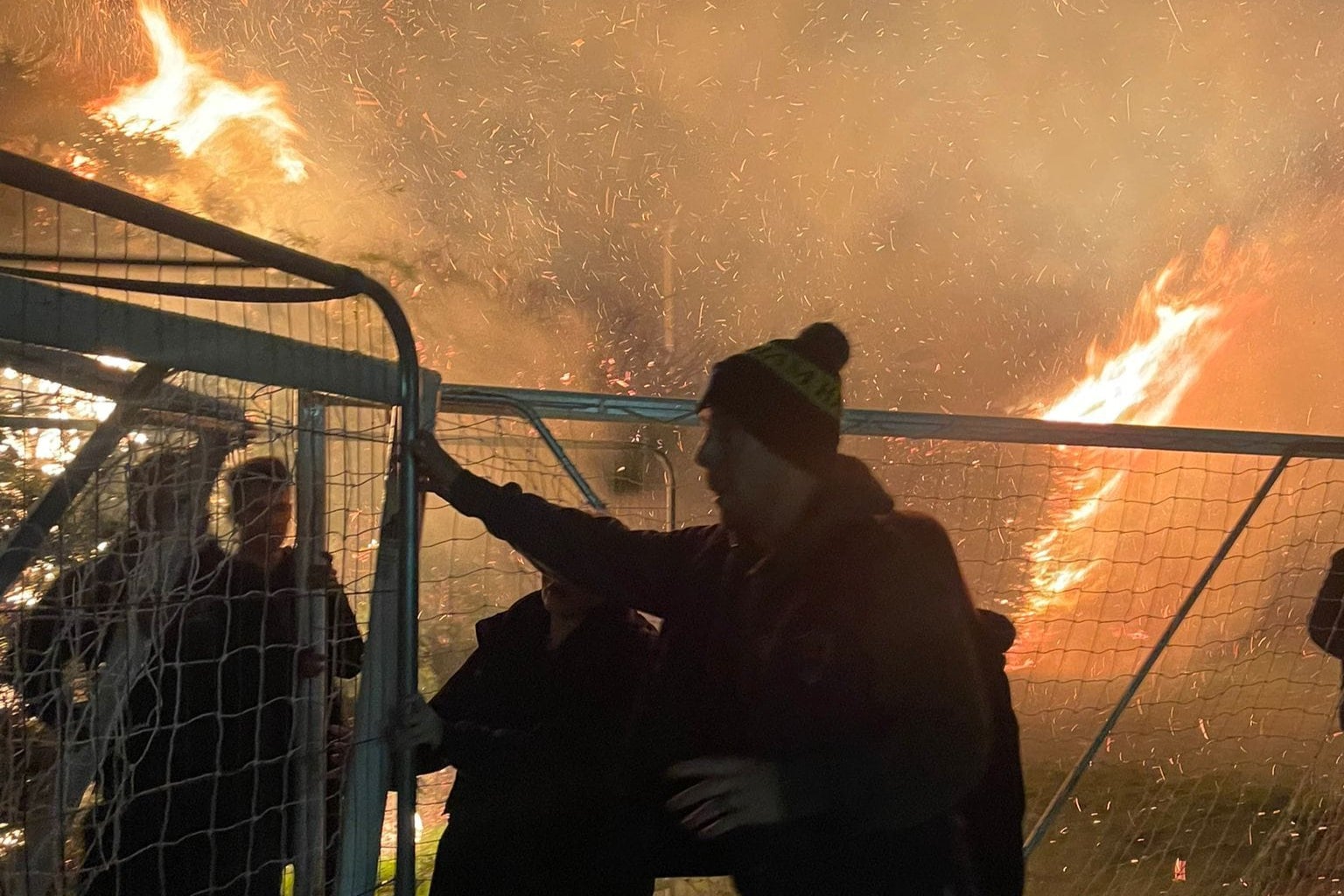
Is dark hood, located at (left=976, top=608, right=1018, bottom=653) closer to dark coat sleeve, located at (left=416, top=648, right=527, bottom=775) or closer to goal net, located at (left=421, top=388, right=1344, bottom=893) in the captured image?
dark coat sleeve, located at (left=416, top=648, right=527, bottom=775)

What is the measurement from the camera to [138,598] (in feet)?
6.86

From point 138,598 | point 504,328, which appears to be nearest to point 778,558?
point 138,598

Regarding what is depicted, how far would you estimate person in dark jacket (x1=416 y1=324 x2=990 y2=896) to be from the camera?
4.91 ft

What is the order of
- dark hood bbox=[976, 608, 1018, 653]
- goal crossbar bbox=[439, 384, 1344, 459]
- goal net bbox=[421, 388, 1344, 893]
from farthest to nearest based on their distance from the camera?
goal net bbox=[421, 388, 1344, 893]
goal crossbar bbox=[439, 384, 1344, 459]
dark hood bbox=[976, 608, 1018, 653]

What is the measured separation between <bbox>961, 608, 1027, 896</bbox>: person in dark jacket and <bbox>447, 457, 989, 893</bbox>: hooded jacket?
0.70 ft

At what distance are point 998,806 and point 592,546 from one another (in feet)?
2.84

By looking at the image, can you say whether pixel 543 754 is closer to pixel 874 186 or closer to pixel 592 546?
pixel 592 546

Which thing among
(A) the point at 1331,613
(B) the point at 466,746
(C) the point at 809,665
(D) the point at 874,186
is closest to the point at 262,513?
(B) the point at 466,746

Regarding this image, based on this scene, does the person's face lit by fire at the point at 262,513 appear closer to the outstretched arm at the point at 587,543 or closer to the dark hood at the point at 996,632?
the outstretched arm at the point at 587,543

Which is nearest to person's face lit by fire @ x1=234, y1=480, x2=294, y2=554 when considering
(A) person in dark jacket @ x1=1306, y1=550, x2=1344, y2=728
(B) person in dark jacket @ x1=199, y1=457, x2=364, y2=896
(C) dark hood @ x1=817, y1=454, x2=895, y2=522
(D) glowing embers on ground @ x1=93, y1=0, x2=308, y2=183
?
(B) person in dark jacket @ x1=199, y1=457, x2=364, y2=896

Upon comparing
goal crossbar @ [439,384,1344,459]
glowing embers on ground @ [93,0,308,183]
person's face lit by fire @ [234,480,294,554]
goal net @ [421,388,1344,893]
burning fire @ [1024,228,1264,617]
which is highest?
glowing embers on ground @ [93,0,308,183]

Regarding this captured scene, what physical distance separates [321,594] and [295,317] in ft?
7.46

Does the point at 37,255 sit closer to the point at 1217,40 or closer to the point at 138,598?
the point at 138,598

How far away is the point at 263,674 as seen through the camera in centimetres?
205
